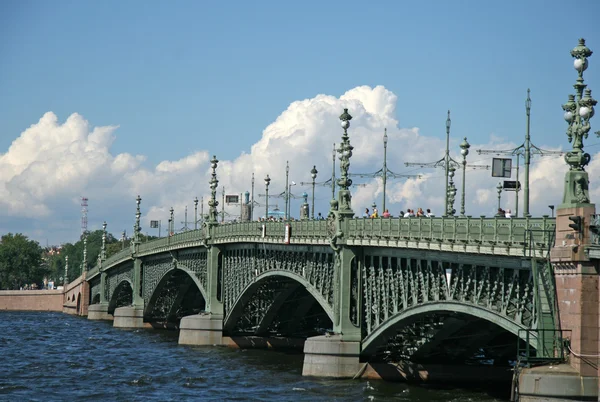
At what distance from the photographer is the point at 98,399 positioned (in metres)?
51.7

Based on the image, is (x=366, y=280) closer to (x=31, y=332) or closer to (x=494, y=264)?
(x=494, y=264)

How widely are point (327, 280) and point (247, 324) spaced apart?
22.2 meters

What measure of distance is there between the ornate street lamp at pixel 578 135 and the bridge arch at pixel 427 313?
15.8 feet

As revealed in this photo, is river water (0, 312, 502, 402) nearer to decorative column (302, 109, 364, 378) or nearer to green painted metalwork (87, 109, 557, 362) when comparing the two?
decorative column (302, 109, 364, 378)

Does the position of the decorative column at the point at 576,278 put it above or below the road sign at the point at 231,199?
below

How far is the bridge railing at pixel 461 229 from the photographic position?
114 feet

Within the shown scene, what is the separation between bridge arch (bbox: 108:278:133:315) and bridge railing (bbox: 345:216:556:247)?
77163mm

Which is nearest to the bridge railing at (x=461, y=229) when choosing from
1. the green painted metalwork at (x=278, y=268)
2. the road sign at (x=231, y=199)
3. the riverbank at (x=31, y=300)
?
the green painted metalwork at (x=278, y=268)

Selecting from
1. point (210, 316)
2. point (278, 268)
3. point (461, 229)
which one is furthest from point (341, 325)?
point (210, 316)

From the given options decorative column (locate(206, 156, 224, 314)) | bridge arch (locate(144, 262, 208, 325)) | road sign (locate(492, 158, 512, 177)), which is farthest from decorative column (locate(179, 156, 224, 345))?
road sign (locate(492, 158, 512, 177))

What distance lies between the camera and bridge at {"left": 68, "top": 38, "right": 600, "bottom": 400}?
3200 cm

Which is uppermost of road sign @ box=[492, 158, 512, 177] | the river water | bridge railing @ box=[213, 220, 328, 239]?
road sign @ box=[492, 158, 512, 177]

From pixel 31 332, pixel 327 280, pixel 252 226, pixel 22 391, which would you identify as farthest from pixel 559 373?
pixel 31 332

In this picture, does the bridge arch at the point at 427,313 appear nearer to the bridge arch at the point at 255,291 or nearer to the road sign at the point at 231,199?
the bridge arch at the point at 255,291
